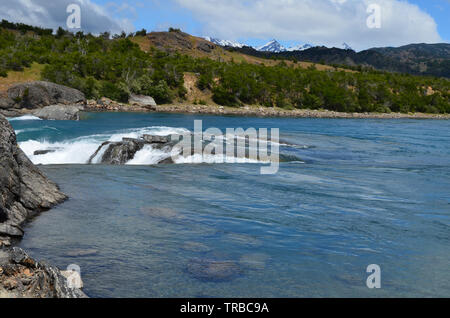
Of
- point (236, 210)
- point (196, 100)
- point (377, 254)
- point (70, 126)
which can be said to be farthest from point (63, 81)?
point (377, 254)

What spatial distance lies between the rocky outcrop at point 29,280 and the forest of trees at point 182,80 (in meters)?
68.2

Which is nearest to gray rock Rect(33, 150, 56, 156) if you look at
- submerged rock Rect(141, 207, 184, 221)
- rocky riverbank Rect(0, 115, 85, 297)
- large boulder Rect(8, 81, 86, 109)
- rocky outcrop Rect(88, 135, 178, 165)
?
rocky outcrop Rect(88, 135, 178, 165)

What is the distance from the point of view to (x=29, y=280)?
7.18m

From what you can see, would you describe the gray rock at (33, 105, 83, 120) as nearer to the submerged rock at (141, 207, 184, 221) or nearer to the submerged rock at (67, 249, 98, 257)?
the submerged rock at (141, 207, 184, 221)

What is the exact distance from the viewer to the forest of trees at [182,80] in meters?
77.4

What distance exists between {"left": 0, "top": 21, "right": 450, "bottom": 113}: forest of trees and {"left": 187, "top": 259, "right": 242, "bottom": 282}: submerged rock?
6733 cm

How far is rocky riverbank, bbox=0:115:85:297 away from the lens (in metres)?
7.05

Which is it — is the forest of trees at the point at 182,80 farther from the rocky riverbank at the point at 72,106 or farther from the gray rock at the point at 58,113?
the gray rock at the point at 58,113

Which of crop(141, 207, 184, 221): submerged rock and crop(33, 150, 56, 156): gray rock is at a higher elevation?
crop(33, 150, 56, 156): gray rock

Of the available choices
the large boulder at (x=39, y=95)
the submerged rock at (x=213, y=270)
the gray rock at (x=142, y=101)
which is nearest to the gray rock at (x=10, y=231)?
the submerged rock at (x=213, y=270)

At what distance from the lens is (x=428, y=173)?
2272 centimetres
